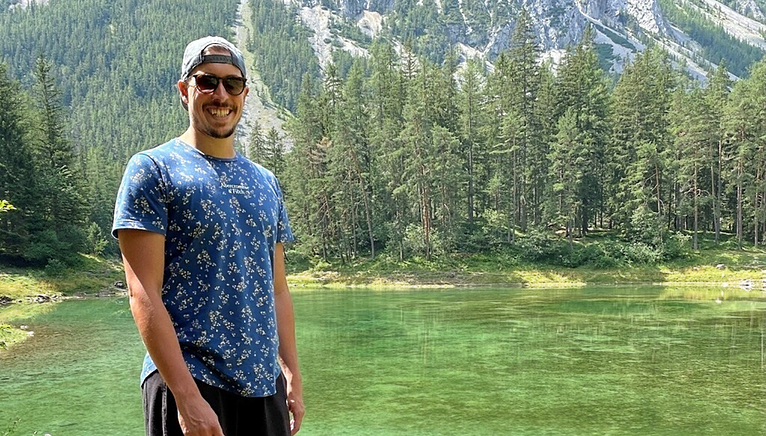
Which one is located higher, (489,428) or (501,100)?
(501,100)

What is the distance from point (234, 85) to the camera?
104 inches

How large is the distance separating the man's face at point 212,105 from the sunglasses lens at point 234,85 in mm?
18

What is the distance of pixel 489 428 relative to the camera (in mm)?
9250

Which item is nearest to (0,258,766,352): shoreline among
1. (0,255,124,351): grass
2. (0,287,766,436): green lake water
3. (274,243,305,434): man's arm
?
(0,255,124,351): grass

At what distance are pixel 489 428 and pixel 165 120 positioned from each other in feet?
500

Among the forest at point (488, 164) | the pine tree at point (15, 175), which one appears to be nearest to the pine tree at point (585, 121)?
the forest at point (488, 164)

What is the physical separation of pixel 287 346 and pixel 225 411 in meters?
0.57

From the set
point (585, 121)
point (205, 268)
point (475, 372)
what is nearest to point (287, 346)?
point (205, 268)

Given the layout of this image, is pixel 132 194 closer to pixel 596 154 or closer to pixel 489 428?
pixel 489 428

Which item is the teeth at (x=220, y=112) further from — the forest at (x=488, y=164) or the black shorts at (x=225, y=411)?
the forest at (x=488, y=164)

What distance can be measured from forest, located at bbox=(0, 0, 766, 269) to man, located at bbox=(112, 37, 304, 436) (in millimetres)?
41462

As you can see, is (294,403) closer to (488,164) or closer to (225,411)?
(225,411)

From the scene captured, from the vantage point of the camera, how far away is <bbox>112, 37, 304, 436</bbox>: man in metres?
2.30

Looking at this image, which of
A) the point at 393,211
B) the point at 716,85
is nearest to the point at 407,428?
the point at 393,211
